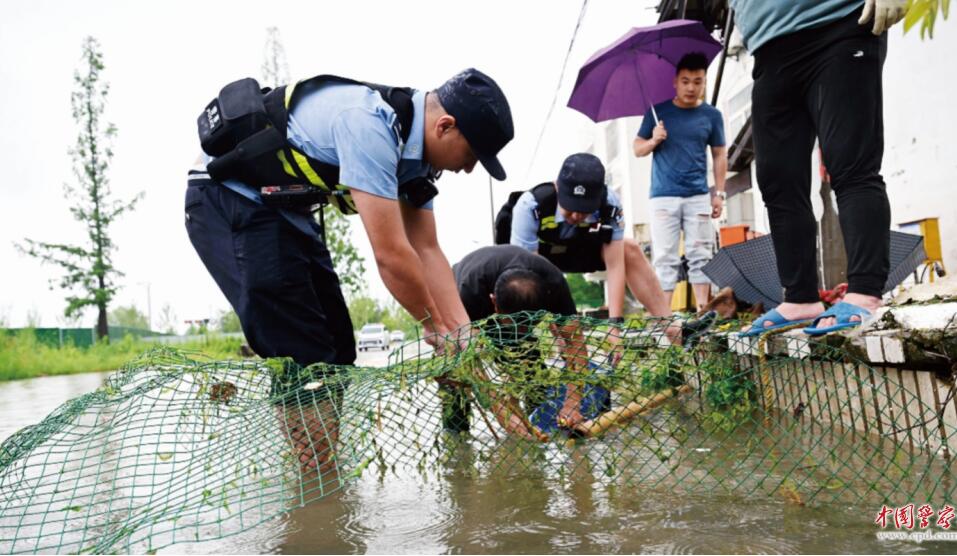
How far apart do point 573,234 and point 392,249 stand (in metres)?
2.22

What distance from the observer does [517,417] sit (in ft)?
9.05

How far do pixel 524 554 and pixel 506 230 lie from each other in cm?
336

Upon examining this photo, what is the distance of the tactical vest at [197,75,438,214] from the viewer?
8.36ft

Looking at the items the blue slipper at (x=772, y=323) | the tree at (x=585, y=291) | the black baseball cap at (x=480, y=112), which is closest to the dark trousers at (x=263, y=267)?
the black baseball cap at (x=480, y=112)

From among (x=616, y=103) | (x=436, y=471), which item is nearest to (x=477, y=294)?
(x=436, y=471)

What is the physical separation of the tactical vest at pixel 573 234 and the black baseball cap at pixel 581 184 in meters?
0.20

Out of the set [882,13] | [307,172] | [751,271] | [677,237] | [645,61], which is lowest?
[751,271]

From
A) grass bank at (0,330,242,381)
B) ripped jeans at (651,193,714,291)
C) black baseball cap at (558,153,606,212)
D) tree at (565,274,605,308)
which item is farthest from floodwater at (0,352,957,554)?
tree at (565,274,605,308)

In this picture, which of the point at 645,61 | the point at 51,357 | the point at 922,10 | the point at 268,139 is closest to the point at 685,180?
the point at 645,61

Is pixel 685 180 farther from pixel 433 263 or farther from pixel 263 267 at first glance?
pixel 263 267

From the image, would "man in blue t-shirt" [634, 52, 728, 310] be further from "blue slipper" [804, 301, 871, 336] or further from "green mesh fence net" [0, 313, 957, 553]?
"blue slipper" [804, 301, 871, 336]

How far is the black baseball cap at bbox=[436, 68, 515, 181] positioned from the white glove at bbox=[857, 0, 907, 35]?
1248 millimetres

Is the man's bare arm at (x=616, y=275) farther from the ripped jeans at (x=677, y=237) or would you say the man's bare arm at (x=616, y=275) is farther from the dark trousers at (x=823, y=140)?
the dark trousers at (x=823, y=140)

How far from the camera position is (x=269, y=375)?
254 cm
